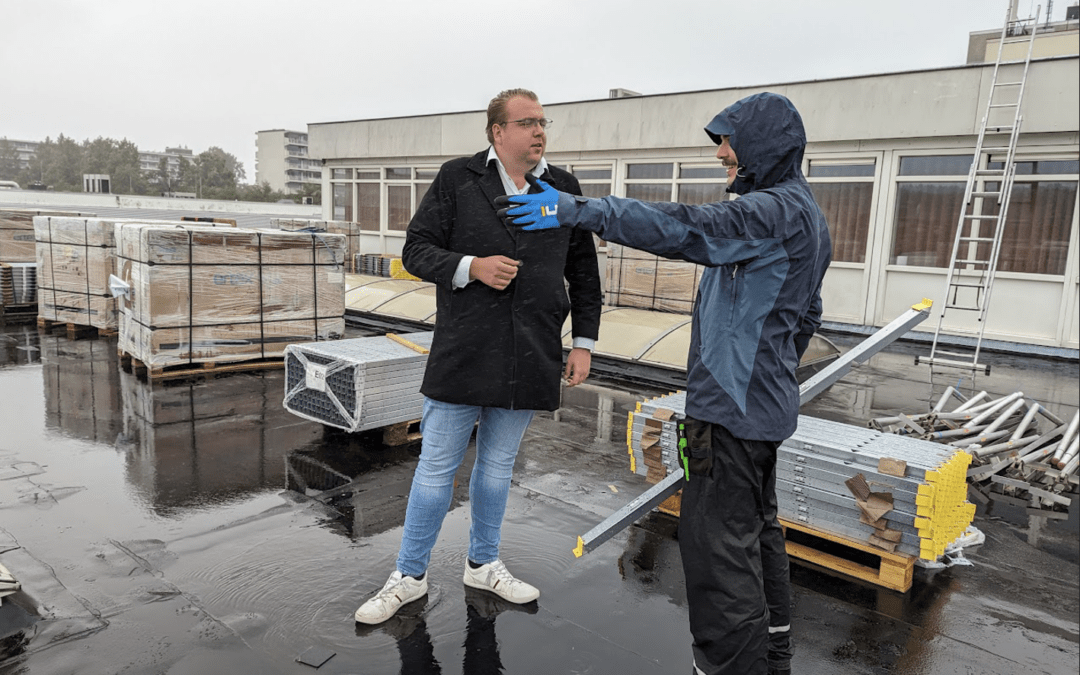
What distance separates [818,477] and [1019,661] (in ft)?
3.97

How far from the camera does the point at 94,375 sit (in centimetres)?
830

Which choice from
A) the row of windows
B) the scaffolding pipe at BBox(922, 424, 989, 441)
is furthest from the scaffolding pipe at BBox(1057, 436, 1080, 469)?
the row of windows

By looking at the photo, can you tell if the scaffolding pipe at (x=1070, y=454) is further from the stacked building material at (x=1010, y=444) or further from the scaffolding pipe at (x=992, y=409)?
the scaffolding pipe at (x=992, y=409)

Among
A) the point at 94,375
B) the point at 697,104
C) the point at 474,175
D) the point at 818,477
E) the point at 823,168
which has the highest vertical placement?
the point at 697,104

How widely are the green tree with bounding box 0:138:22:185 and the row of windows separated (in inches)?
4488

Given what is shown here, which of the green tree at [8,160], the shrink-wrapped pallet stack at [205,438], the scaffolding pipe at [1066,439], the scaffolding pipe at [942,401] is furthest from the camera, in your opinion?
the green tree at [8,160]

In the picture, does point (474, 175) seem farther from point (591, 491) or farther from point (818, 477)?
point (591, 491)

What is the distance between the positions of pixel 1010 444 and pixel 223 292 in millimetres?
8173

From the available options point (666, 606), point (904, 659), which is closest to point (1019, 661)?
point (904, 659)

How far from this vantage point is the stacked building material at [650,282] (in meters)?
11.8

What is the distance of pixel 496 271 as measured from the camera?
9.00 ft

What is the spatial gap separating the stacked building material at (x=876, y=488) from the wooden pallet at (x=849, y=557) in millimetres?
38

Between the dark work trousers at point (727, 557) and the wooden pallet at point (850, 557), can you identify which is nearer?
the dark work trousers at point (727, 557)

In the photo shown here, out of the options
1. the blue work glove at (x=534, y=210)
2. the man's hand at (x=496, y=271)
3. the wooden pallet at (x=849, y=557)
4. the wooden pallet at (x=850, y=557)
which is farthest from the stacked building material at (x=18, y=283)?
the blue work glove at (x=534, y=210)
